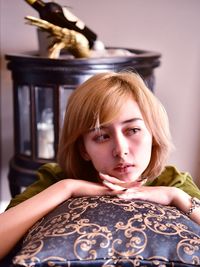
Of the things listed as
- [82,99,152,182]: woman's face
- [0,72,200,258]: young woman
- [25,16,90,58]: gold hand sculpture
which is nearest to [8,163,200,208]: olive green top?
[0,72,200,258]: young woman

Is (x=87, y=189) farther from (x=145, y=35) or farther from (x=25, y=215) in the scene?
(x=145, y=35)

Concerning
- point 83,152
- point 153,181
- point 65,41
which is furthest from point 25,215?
Answer: point 65,41

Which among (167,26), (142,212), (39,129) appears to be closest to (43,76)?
(39,129)

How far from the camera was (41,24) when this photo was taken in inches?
62.9

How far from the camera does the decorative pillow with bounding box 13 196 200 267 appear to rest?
1.77 ft

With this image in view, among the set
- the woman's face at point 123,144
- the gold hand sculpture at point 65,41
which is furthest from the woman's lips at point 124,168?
the gold hand sculpture at point 65,41

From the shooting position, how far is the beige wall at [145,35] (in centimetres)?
214

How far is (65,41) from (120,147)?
98 centimetres

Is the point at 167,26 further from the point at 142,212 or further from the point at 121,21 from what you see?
the point at 142,212

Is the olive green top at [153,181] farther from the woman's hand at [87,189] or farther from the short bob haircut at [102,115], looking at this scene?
the woman's hand at [87,189]

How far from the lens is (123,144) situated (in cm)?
79

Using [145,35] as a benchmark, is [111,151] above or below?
below

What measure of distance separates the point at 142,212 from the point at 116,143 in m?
0.20

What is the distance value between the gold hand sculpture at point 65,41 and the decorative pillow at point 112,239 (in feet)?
3.73
